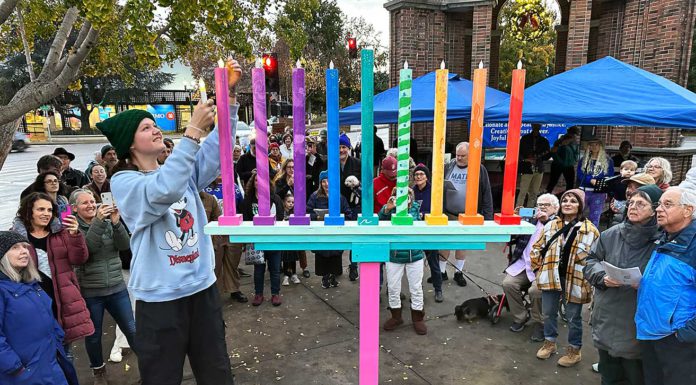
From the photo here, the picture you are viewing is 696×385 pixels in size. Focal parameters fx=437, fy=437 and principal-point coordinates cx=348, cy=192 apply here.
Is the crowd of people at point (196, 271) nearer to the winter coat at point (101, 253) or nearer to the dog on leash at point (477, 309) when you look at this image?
the winter coat at point (101, 253)

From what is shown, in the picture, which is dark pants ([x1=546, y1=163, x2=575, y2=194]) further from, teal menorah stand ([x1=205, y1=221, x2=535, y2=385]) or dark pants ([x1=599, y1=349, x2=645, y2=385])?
teal menorah stand ([x1=205, y1=221, x2=535, y2=385])

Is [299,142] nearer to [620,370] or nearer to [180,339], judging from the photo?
[180,339]

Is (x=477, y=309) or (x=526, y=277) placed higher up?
(x=526, y=277)

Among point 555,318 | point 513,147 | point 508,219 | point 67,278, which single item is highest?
point 513,147

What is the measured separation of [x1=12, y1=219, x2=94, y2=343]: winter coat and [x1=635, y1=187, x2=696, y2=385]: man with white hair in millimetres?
4027

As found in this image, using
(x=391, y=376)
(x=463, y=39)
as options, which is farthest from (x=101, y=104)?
(x=391, y=376)

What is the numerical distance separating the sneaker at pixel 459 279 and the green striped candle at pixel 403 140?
4552 mm

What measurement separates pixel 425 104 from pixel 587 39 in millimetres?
4861

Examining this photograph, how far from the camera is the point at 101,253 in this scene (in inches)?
147

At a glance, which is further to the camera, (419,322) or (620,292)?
(419,322)

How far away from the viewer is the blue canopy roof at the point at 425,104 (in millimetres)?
7852

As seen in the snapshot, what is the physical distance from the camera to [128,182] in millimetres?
2029

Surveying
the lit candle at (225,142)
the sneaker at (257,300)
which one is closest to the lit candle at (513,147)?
the lit candle at (225,142)

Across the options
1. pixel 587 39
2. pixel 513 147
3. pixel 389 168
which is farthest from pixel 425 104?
pixel 513 147
